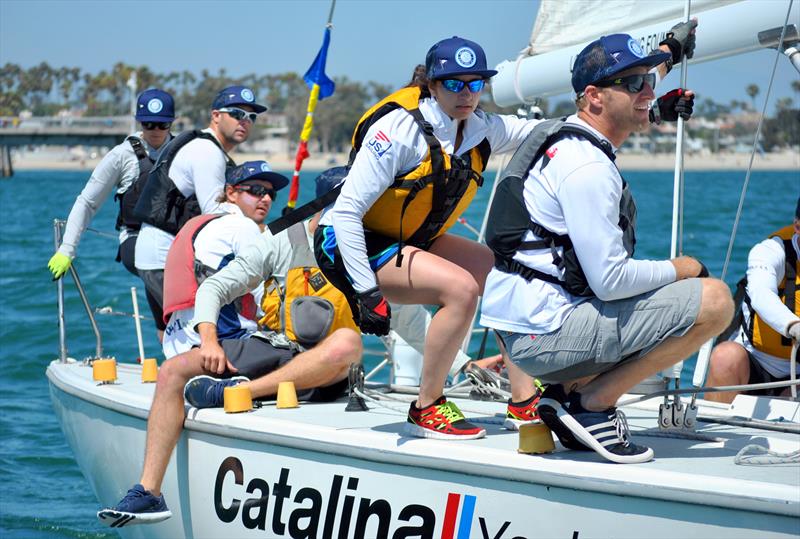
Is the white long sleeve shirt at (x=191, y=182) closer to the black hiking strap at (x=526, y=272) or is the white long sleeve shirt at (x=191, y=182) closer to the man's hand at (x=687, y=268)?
the black hiking strap at (x=526, y=272)

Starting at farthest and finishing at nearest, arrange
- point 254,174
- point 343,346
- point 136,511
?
point 254,174
point 343,346
point 136,511

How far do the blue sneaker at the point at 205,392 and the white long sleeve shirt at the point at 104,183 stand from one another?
1941mm

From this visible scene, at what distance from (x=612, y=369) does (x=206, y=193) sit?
8.57 ft

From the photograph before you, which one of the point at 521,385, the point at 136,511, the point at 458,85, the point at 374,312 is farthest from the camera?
the point at 136,511

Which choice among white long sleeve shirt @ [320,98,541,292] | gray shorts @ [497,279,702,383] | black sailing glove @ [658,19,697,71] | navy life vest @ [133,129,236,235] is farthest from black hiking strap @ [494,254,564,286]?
navy life vest @ [133,129,236,235]

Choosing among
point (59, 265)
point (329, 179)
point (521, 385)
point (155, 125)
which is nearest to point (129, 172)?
point (155, 125)

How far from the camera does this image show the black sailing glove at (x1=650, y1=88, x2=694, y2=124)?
365 centimetres

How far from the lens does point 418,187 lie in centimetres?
365

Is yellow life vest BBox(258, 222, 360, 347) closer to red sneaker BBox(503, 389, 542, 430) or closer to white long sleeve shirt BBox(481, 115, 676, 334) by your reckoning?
red sneaker BBox(503, 389, 542, 430)

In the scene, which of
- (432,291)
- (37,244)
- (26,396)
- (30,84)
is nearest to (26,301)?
(26,396)

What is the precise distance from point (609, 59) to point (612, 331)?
742 mm

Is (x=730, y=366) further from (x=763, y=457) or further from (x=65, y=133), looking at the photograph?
(x=65, y=133)

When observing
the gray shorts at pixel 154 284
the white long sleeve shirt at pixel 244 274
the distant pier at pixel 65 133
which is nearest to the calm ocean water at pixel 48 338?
the gray shorts at pixel 154 284

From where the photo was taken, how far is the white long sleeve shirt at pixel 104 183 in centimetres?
618
